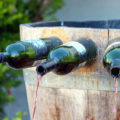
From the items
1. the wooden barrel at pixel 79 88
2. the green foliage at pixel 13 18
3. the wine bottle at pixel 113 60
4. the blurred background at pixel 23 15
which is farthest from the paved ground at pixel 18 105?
the wine bottle at pixel 113 60

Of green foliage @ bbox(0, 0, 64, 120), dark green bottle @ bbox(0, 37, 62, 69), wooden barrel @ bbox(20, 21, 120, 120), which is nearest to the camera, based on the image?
dark green bottle @ bbox(0, 37, 62, 69)

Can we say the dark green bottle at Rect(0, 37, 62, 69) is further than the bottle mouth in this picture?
Yes

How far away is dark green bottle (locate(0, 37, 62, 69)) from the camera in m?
1.12

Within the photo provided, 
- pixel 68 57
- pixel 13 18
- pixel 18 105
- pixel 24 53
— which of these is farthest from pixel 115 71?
pixel 18 105

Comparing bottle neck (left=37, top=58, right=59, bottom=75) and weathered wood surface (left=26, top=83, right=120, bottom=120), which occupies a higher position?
bottle neck (left=37, top=58, right=59, bottom=75)

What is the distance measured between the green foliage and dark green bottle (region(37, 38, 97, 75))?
146 centimetres

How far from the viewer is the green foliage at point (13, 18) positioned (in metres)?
2.73

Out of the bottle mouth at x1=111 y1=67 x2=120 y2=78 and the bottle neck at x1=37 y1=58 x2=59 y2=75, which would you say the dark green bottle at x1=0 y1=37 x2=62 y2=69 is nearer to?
the bottle neck at x1=37 y1=58 x2=59 y2=75

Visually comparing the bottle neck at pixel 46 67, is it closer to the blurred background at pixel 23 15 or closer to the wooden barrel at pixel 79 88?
the wooden barrel at pixel 79 88

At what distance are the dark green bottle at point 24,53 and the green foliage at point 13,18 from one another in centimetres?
141

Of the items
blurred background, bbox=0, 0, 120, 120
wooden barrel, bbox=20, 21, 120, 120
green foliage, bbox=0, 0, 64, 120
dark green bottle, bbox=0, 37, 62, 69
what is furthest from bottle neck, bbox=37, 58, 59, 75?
green foliage, bbox=0, 0, 64, 120

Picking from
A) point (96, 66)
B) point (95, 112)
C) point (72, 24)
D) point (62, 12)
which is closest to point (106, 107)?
point (95, 112)

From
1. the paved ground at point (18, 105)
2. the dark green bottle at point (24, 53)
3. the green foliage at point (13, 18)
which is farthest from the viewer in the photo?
the paved ground at point (18, 105)

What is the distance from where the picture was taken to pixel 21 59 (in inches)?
44.8
